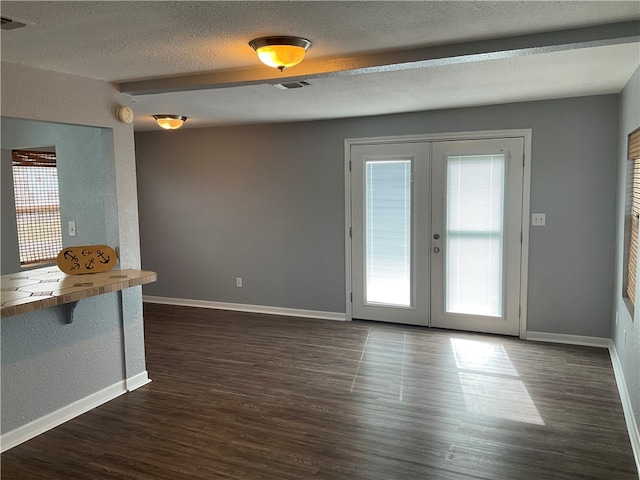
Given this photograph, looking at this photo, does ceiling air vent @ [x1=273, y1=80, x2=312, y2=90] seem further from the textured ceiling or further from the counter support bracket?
→ the counter support bracket

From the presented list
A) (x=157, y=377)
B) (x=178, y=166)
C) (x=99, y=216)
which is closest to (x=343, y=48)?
(x=99, y=216)

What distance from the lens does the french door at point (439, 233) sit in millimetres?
4441

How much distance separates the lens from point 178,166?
5922mm

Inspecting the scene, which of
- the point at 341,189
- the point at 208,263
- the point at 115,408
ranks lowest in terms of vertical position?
the point at 115,408

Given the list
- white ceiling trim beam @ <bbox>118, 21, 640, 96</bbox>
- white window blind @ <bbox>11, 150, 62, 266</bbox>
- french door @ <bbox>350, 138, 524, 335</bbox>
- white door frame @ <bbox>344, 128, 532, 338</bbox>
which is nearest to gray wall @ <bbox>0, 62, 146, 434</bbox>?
white ceiling trim beam @ <bbox>118, 21, 640, 96</bbox>

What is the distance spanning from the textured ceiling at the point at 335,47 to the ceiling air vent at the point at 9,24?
0.14ft

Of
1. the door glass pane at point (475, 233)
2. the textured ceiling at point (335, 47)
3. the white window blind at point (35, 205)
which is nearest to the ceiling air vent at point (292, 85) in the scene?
the textured ceiling at point (335, 47)

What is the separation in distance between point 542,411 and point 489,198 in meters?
2.07

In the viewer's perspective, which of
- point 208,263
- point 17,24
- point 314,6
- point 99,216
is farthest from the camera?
point 208,263

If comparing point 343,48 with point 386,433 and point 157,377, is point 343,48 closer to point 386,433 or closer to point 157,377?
point 386,433

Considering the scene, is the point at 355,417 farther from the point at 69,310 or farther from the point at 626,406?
the point at 69,310

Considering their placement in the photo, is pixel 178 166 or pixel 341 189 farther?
pixel 178 166

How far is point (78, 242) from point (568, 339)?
14.1 feet

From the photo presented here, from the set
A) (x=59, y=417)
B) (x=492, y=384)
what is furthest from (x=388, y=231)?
(x=59, y=417)
